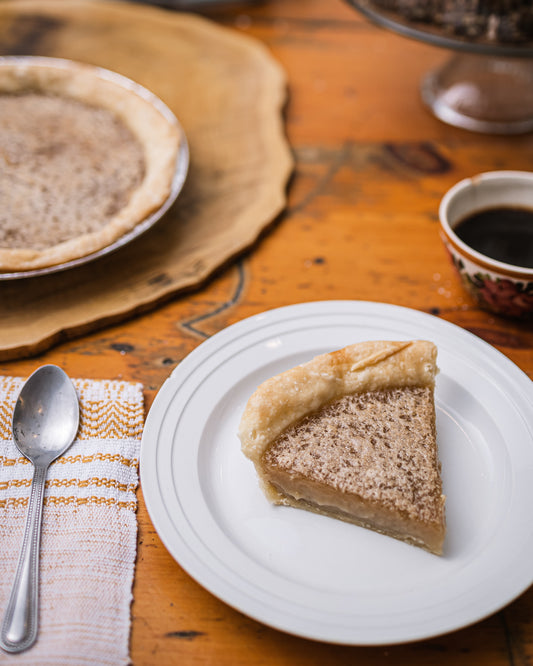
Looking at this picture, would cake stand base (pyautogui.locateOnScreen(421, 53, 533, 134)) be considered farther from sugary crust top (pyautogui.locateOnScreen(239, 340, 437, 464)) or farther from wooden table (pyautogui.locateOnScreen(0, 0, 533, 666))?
sugary crust top (pyautogui.locateOnScreen(239, 340, 437, 464))

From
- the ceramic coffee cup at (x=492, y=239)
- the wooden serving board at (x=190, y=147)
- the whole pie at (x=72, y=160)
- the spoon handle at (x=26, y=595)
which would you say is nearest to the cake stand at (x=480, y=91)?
the wooden serving board at (x=190, y=147)

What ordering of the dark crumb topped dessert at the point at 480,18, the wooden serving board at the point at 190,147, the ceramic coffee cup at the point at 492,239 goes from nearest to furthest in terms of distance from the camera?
the ceramic coffee cup at the point at 492,239
the wooden serving board at the point at 190,147
the dark crumb topped dessert at the point at 480,18

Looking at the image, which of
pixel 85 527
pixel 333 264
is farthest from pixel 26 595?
Result: pixel 333 264

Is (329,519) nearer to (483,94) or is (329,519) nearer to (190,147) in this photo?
(190,147)

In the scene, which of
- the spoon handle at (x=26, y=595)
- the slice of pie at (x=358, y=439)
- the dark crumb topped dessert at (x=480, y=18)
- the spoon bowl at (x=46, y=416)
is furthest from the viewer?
the dark crumb topped dessert at (x=480, y=18)

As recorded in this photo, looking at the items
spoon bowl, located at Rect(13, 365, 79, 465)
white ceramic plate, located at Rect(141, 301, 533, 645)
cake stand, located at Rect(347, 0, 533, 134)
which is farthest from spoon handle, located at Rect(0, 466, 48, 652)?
cake stand, located at Rect(347, 0, 533, 134)

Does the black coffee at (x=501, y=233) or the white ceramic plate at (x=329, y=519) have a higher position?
the black coffee at (x=501, y=233)

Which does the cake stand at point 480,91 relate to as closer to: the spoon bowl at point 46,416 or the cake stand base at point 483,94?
the cake stand base at point 483,94
